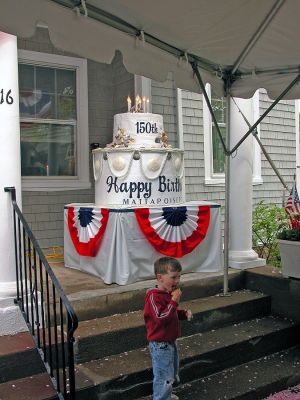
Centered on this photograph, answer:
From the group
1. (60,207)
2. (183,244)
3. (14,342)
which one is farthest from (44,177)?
(14,342)

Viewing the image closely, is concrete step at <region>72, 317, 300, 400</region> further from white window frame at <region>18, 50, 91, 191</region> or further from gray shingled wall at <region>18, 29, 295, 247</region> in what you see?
white window frame at <region>18, 50, 91, 191</region>

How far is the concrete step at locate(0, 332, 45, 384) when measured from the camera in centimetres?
313

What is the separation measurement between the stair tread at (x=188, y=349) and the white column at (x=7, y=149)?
0.91 meters

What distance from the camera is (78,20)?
2764 millimetres

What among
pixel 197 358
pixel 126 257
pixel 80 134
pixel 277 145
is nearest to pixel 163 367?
pixel 197 358

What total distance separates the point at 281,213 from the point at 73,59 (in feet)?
12.7

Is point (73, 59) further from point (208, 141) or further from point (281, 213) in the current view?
point (281, 213)

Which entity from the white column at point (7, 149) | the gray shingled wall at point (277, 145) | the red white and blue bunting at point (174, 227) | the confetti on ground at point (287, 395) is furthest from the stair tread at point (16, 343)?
the gray shingled wall at point (277, 145)

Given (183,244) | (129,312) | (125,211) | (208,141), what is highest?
(208,141)

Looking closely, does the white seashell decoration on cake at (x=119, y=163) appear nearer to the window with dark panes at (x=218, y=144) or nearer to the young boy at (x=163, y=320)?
the young boy at (x=163, y=320)

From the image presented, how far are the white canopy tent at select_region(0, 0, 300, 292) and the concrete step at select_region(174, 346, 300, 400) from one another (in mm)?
2463

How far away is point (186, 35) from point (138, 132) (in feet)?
6.65

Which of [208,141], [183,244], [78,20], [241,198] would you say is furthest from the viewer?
[208,141]

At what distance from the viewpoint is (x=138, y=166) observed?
17.2 ft
